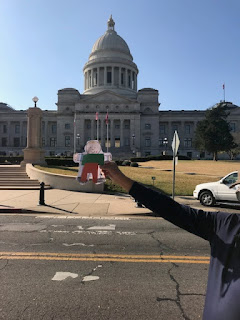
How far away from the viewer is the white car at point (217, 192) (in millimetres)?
13391

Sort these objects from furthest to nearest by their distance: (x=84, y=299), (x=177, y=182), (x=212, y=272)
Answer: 1. (x=177, y=182)
2. (x=84, y=299)
3. (x=212, y=272)

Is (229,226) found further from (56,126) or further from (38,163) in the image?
(56,126)

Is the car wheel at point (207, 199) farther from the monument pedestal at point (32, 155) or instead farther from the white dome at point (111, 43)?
the white dome at point (111, 43)

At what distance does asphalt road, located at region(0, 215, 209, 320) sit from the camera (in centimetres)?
373

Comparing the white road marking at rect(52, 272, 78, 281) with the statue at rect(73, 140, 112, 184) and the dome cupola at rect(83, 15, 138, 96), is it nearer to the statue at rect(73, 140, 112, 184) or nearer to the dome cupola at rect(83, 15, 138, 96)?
the statue at rect(73, 140, 112, 184)

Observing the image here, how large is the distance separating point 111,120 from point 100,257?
84199 mm

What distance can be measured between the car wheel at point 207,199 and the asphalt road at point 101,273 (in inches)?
231

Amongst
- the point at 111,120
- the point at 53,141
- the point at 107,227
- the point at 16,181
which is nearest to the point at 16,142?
the point at 53,141

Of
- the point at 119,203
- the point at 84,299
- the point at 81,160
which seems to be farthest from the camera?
the point at 119,203

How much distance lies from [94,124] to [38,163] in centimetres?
6013

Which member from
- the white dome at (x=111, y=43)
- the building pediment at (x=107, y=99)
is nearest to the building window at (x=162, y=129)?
the building pediment at (x=107, y=99)

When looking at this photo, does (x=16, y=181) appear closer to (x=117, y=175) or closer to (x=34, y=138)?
(x=34, y=138)

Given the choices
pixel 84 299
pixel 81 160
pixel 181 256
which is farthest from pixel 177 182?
pixel 81 160

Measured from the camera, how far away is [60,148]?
90625 mm
